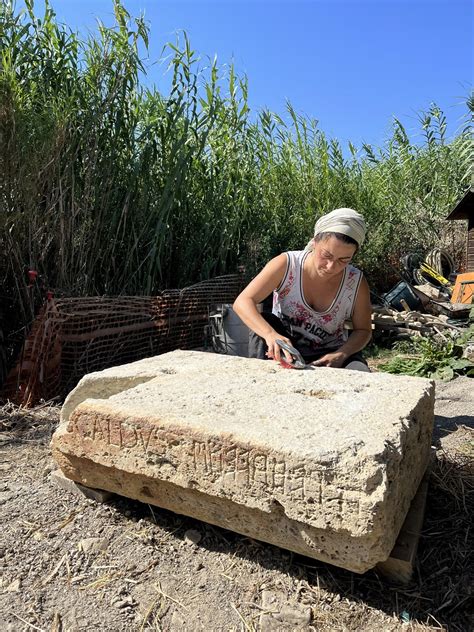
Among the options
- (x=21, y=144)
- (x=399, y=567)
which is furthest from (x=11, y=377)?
(x=399, y=567)

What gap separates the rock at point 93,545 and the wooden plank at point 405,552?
0.95 meters

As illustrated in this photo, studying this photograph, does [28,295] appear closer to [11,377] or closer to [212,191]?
[11,377]

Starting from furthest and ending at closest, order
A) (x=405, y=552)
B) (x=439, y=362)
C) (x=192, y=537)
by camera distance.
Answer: (x=439, y=362) → (x=192, y=537) → (x=405, y=552)

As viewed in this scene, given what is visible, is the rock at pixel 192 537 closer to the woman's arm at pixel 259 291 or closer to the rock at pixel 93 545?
the rock at pixel 93 545

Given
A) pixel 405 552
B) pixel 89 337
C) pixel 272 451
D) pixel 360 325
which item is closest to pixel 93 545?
pixel 272 451

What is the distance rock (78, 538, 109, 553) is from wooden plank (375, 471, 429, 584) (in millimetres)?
947

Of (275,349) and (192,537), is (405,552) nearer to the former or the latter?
(192,537)

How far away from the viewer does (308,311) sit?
9.33 feet

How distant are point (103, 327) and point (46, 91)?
72.5 inches

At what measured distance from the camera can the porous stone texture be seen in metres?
1.44

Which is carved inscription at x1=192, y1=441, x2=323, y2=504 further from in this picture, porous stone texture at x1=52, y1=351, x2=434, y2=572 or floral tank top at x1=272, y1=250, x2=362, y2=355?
floral tank top at x1=272, y1=250, x2=362, y2=355

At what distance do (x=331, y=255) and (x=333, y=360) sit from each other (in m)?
0.53

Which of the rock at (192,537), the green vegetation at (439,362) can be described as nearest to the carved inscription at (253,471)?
the rock at (192,537)

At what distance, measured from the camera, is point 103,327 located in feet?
12.4
